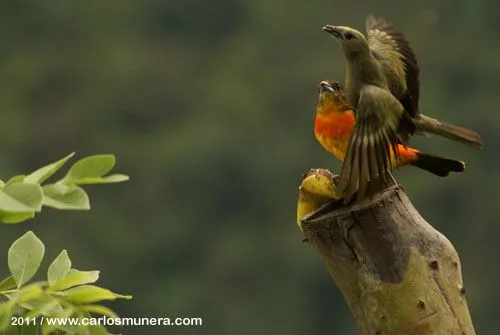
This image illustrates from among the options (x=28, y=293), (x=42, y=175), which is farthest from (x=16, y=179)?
(x=28, y=293)

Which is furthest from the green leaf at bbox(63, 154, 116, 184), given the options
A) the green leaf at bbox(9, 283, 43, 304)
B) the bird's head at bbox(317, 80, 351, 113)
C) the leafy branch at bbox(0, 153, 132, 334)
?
the bird's head at bbox(317, 80, 351, 113)

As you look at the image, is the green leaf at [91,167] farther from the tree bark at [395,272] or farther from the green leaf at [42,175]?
the tree bark at [395,272]

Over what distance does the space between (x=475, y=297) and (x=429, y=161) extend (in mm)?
29882

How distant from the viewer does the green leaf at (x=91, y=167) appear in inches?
91.9

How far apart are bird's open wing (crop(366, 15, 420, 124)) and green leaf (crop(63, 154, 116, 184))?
2.08 m

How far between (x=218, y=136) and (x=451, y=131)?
1395 inches

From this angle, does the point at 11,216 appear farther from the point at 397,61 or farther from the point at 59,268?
the point at 397,61

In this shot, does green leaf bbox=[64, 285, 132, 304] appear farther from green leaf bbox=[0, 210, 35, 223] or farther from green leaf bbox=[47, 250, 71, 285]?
green leaf bbox=[0, 210, 35, 223]

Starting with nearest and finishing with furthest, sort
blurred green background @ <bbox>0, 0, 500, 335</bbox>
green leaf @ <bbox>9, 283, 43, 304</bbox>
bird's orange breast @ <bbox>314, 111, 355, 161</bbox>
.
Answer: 1. green leaf @ <bbox>9, 283, 43, 304</bbox>
2. bird's orange breast @ <bbox>314, 111, 355, 161</bbox>
3. blurred green background @ <bbox>0, 0, 500, 335</bbox>

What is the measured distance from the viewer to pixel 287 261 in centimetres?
3812

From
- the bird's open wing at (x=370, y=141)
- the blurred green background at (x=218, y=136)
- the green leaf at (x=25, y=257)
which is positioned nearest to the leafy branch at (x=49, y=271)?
the green leaf at (x=25, y=257)

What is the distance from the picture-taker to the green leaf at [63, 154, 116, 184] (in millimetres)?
2334

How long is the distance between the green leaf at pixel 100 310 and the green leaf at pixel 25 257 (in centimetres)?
10

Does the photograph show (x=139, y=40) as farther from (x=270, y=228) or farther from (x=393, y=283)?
(x=393, y=283)
